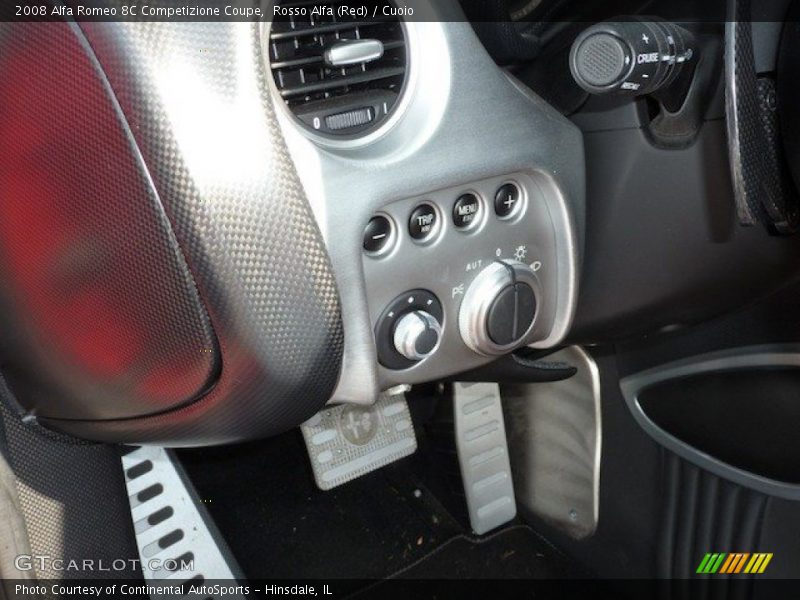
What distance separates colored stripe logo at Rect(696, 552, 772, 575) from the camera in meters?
1.24

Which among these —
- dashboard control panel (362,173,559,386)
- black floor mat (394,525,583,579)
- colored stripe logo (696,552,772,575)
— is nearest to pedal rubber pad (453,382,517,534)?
black floor mat (394,525,583,579)

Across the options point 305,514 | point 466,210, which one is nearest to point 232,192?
point 466,210

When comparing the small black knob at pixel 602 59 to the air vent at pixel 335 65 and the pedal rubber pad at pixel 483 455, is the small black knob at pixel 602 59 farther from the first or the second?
the pedal rubber pad at pixel 483 455

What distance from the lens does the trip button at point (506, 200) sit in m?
0.80

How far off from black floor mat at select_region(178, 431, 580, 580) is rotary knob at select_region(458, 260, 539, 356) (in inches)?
35.7

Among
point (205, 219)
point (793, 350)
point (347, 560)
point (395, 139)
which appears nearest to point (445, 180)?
point (395, 139)

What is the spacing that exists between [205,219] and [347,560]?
1151 millimetres

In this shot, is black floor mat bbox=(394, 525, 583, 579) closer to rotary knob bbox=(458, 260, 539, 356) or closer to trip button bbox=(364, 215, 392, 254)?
rotary knob bbox=(458, 260, 539, 356)

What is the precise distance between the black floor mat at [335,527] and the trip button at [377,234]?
988 mm

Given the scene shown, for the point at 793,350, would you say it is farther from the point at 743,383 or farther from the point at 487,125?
the point at 487,125

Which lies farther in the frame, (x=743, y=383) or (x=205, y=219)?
(x=743, y=383)

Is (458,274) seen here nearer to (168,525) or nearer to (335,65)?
(335,65)

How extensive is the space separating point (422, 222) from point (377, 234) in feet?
0.17

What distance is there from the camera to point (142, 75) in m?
0.58
